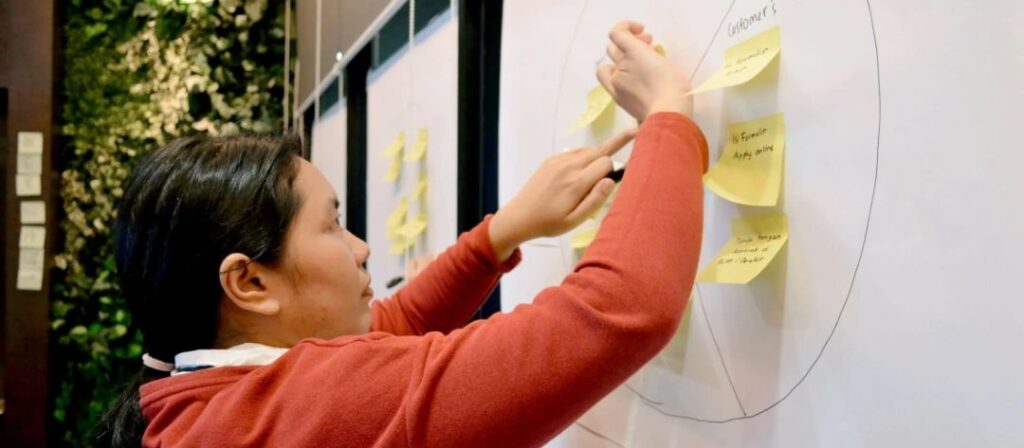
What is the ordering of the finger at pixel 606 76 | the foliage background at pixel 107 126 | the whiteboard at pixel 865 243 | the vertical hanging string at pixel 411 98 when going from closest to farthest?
the whiteboard at pixel 865 243, the finger at pixel 606 76, the vertical hanging string at pixel 411 98, the foliage background at pixel 107 126

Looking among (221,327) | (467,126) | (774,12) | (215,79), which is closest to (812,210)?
(774,12)

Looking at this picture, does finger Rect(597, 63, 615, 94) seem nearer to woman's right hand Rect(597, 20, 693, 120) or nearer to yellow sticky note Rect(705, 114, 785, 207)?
woman's right hand Rect(597, 20, 693, 120)

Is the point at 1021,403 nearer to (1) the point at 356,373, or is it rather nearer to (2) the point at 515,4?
(1) the point at 356,373

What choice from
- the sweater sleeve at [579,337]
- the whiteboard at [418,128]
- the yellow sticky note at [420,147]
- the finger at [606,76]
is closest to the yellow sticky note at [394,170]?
the whiteboard at [418,128]

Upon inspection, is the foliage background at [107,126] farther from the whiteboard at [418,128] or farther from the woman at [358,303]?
the woman at [358,303]

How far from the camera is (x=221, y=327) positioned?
64 centimetres

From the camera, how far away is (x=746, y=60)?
0.53m

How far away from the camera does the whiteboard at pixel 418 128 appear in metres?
1.10

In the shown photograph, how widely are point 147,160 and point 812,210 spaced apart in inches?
22.7

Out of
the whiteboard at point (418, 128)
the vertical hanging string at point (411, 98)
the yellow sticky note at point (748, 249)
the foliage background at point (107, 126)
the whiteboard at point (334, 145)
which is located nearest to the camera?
the yellow sticky note at point (748, 249)

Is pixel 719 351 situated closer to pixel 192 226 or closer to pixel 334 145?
pixel 192 226

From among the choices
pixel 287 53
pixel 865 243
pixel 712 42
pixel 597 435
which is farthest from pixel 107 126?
pixel 865 243

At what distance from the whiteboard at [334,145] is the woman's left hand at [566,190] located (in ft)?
3.50

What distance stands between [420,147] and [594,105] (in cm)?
53
